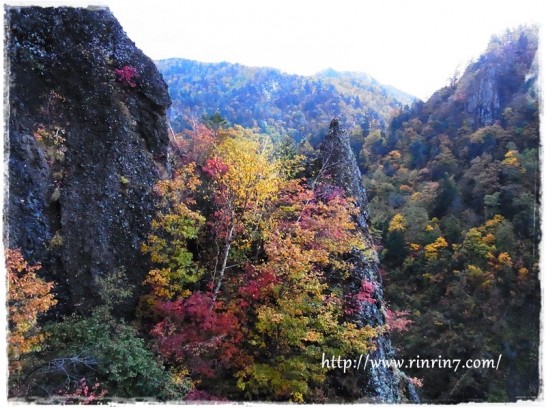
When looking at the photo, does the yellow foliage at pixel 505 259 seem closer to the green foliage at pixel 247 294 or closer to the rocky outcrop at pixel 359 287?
the rocky outcrop at pixel 359 287

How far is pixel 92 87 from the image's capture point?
10938mm

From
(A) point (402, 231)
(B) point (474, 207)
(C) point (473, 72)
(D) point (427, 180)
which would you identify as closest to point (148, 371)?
(A) point (402, 231)

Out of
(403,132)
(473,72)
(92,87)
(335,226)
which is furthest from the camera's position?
(473,72)

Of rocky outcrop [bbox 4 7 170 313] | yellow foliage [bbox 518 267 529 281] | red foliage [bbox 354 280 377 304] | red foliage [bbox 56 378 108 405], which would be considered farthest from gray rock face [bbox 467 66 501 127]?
red foliage [bbox 56 378 108 405]

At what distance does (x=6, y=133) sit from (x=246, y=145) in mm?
6620

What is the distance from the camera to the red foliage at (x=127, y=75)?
11836 millimetres

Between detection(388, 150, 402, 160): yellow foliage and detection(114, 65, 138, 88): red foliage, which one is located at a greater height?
detection(114, 65, 138, 88): red foliage

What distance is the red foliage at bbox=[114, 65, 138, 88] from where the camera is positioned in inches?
466

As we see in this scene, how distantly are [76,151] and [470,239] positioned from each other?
1341 inches

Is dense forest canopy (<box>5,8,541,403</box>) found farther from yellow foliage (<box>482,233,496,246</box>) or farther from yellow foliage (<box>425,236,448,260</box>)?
yellow foliage (<box>482,233,496,246</box>)

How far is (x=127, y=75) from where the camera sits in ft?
39.3

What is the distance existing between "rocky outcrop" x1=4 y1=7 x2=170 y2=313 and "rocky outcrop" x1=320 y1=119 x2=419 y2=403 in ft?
21.3

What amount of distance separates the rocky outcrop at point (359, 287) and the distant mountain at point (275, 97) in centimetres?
4652

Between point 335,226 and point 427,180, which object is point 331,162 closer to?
point 335,226
